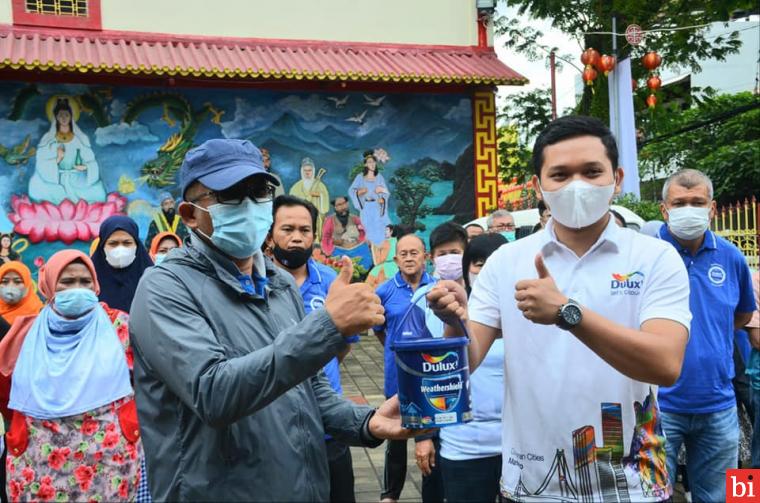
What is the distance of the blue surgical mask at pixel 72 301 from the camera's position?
413cm

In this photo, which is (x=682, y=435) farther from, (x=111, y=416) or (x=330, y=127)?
(x=330, y=127)

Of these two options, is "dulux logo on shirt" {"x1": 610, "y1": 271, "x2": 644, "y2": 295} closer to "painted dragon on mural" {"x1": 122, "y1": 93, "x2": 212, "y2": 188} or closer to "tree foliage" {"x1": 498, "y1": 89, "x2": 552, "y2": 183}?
"painted dragon on mural" {"x1": 122, "y1": 93, "x2": 212, "y2": 188}

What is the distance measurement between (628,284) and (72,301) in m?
3.20

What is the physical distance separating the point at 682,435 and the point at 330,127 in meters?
9.23

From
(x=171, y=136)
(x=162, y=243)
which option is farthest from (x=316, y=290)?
(x=171, y=136)

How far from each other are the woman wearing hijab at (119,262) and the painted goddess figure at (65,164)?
6.25 meters

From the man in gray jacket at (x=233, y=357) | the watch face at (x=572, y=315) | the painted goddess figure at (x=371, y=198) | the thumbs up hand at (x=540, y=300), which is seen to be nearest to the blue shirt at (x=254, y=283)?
the man in gray jacket at (x=233, y=357)

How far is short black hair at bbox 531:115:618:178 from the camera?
223cm

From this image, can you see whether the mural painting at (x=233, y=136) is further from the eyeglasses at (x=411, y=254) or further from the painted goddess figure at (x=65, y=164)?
the eyeglasses at (x=411, y=254)

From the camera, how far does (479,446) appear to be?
10.9 ft

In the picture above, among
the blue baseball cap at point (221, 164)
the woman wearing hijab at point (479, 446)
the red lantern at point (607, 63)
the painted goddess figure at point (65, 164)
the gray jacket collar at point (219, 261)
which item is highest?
the red lantern at point (607, 63)

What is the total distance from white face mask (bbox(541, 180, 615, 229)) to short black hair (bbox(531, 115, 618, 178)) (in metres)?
0.13

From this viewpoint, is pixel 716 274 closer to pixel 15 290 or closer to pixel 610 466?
pixel 610 466

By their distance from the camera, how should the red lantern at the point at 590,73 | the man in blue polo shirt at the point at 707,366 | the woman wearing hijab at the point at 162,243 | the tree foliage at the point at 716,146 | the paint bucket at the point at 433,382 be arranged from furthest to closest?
1. the tree foliage at the point at 716,146
2. the red lantern at the point at 590,73
3. the woman wearing hijab at the point at 162,243
4. the man in blue polo shirt at the point at 707,366
5. the paint bucket at the point at 433,382
